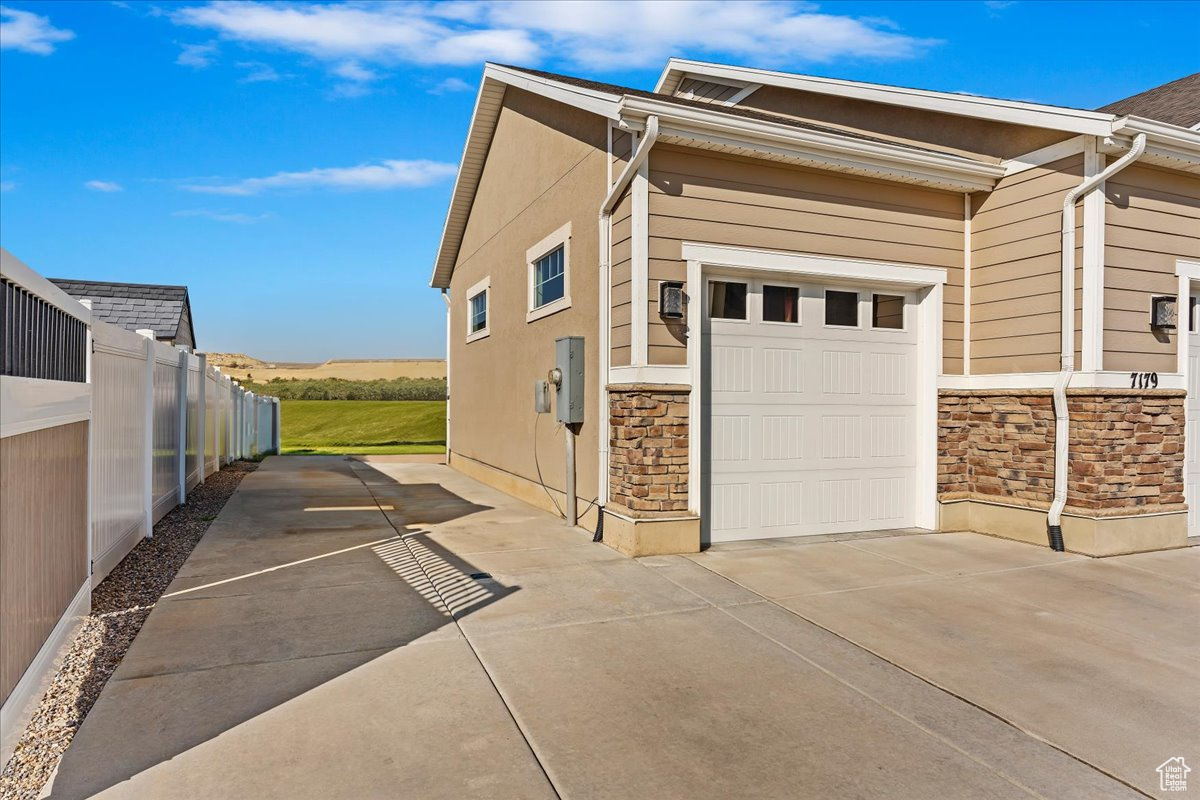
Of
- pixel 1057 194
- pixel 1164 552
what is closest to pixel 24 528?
pixel 1057 194

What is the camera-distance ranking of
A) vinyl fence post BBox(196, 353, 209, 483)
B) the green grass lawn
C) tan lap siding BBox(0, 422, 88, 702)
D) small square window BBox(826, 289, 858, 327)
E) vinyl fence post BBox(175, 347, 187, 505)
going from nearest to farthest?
1. tan lap siding BBox(0, 422, 88, 702)
2. small square window BBox(826, 289, 858, 327)
3. vinyl fence post BBox(175, 347, 187, 505)
4. vinyl fence post BBox(196, 353, 209, 483)
5. the green grass lawn

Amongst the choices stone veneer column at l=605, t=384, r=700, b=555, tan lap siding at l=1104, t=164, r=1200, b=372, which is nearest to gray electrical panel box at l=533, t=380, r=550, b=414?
stone veneer column at l=605, t=384, r=700, b=555

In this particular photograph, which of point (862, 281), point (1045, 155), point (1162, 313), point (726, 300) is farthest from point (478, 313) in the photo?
point (1162, 313)

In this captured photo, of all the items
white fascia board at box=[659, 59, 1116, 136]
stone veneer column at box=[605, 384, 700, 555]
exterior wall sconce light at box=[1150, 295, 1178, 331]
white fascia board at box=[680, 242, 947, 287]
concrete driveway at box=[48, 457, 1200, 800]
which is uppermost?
white fascia board at box=[659, 59, 1116, 136]

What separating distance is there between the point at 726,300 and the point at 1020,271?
10.1ft

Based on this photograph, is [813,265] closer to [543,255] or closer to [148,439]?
[543,255]

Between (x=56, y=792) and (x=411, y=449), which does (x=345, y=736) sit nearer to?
(x=56, y=792)

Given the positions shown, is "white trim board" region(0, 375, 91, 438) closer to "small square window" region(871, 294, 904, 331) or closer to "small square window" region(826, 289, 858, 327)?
"small square window" region(826, 289, 858, 327)

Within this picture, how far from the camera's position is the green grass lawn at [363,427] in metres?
23.6

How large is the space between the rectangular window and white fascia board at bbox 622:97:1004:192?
Answer: 2592mm

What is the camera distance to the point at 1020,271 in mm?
7219

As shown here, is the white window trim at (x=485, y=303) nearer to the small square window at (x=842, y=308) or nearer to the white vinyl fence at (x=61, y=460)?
the white vinyl fence at (x=61, y=460)

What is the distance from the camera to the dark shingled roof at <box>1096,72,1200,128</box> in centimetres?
818

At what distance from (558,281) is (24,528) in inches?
249
